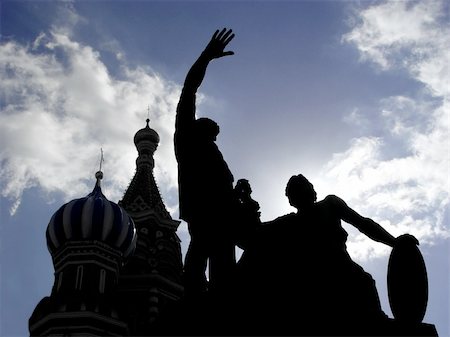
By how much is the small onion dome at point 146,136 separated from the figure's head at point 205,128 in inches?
1903

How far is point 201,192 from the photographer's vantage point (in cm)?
503

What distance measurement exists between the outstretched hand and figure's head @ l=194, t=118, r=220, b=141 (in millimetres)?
533

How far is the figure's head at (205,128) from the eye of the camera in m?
5.23

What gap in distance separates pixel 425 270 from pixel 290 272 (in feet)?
2.69

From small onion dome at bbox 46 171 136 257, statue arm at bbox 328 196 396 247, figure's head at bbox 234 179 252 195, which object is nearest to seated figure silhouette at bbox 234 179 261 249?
figure's head at bbox 234 179 252 195

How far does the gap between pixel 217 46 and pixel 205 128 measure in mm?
709

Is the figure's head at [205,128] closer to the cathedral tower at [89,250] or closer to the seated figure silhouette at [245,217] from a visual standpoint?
the seated figure silhouette at [245,217]

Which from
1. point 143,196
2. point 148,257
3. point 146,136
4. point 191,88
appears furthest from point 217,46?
point 146,136

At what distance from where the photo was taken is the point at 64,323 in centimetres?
3017

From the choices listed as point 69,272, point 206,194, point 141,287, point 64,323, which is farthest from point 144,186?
point 206,194

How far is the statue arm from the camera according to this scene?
432 cm

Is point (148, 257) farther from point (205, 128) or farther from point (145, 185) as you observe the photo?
Result: point (205, 128)

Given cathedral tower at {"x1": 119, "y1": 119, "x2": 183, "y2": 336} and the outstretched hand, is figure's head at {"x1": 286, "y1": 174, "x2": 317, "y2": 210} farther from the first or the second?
cathedral tower at {"x1": 119, "y1": 119, "x2": 183, "y2": 336}

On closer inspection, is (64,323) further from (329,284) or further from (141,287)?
(329,284)
